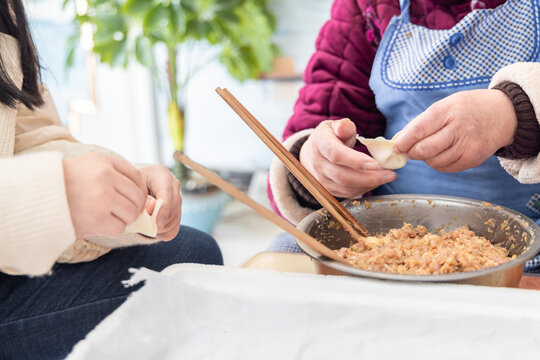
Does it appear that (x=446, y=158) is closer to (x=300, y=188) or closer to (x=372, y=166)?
(x=372, y=166)

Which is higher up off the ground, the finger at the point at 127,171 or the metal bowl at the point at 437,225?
the finger at the point at 127,171

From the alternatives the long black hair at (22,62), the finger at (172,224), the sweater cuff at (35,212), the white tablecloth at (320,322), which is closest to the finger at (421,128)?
the white tablecloth at (320,322)

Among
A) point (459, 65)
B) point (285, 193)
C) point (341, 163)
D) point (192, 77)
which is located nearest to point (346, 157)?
point (341, 163)

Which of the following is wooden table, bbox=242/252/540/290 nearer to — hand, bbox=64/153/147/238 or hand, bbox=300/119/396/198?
hand, bbox=300/119/396/198

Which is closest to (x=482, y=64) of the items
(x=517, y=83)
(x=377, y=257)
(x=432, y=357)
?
(x=517, y=83)

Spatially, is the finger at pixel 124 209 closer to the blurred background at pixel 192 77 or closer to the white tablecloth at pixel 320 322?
the white tablecloth at pixel 320 322

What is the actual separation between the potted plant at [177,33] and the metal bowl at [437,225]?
1432mm

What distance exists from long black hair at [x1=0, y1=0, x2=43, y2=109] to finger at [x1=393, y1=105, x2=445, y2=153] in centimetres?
58

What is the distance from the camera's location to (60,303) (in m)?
0.75

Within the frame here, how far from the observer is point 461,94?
0.70m

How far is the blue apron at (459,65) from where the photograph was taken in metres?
0.85

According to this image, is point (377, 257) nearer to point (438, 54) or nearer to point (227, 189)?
point (227, 189)

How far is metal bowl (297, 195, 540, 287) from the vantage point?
0.52 metres

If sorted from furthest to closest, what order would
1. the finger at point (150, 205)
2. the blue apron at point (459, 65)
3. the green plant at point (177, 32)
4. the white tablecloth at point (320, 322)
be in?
the green plant at point (177, 32), the blue apron at point (459, 65), the finger at point (150, 205), the white tablecloth at point (320, 322)
